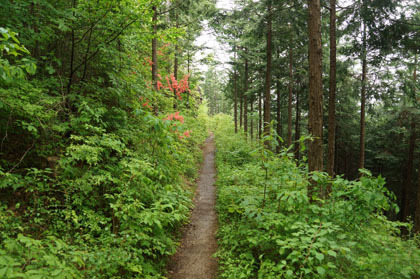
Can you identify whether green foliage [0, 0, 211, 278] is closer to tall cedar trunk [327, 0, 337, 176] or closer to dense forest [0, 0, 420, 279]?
dense forest [0, 0, 420, 279]

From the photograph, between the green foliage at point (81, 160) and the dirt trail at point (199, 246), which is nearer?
the green foliage at point (81, 160)

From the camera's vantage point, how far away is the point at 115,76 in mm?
6199

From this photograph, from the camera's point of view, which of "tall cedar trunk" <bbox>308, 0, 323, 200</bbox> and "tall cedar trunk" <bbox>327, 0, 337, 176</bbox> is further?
"tall cedar trunk" <bbox>327, 0, 337, 176</bbox>

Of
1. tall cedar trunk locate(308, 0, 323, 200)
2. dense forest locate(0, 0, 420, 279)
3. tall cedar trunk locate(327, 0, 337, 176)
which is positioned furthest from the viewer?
tall cedar trunk locate(327, 0, 337, 176)

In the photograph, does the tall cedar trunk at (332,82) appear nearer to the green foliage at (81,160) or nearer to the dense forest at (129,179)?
the dense forest at (129,179)

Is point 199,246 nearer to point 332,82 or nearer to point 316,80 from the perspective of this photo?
point 316,80

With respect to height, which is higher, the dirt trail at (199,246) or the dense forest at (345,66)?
the dense forest at (345,66)

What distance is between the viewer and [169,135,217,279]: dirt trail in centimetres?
477

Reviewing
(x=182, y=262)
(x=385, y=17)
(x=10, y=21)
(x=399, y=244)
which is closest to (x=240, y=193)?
(x=182, y=262)

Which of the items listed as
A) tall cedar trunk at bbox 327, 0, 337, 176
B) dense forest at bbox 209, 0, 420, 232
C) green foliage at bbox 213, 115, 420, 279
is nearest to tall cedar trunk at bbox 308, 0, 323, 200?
dense forest at bbox 209, 0, 420, 232

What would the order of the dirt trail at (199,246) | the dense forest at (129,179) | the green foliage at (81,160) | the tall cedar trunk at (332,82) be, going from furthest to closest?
the tall cedar trunk at (332,82) → the dirt trail at (199,246) → the green foliage at (81,160) → the dense forest at (129,179)

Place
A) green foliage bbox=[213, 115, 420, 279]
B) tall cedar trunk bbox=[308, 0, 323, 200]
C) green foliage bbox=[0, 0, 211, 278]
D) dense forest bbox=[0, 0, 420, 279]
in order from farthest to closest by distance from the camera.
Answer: tall cedar trunk bbox=[308, 0, 323, 200], green foliage bbox=[0, 0, 211, 278], dense forest bbox=[0, 0, 420, 279], green foliage bbox=[213, 115, 420, 279]

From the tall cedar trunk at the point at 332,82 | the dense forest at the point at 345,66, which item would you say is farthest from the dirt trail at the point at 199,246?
the tall cedar trunk at the point at 332,82

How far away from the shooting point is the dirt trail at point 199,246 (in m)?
4.77
